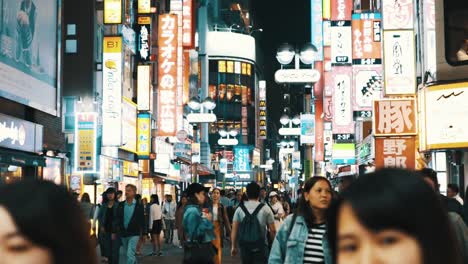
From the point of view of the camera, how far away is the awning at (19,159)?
17.7 m

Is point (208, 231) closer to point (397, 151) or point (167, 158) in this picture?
point (397, 151)

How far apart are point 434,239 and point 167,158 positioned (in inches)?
→ 1730

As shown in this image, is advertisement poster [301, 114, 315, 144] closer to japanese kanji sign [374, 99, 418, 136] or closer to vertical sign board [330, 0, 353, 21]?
vertical sign board [330, 0, 353, 21]

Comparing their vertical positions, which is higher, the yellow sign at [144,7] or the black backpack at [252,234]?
the yellow sign at [144,7]

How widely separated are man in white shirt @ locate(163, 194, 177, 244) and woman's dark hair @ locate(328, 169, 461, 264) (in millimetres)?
26293

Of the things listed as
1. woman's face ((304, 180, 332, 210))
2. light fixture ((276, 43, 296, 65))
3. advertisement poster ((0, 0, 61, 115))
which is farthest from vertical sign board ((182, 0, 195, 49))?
woman's face ((304, 180, 332, 210))

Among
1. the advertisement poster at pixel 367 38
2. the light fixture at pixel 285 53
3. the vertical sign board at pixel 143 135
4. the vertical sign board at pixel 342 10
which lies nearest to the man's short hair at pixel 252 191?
the light fixture at pixel 285 53

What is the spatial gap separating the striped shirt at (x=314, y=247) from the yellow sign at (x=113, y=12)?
78.7 ft

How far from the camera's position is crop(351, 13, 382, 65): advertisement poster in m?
26.3

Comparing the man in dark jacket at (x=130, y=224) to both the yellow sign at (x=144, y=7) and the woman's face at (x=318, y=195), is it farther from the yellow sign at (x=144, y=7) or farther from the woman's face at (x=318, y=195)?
the yellow sign at (x=144, y=7)

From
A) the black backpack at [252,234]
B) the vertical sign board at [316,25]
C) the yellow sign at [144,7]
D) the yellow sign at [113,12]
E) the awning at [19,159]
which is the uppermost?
Answer: the vertical sign board at [316,25]

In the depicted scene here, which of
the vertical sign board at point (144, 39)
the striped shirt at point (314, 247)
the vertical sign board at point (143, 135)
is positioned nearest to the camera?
the striped shirt at point (314, 247)

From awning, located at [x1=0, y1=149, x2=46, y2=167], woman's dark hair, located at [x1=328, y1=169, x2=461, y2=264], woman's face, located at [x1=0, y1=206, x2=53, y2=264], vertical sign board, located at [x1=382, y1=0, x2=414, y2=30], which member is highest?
vertical sign board, located at [x1=382, y1=0, x2=414, y2=30]

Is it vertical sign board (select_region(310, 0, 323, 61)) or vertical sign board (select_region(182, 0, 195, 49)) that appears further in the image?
vertical sign board (select_region(310, 0, 323, 61))
